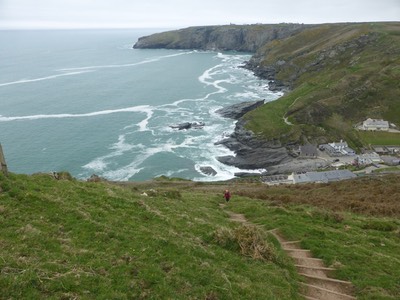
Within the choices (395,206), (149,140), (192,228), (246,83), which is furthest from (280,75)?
(192,228)

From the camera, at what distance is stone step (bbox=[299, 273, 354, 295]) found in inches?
616

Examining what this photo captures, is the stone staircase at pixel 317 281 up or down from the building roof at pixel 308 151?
up

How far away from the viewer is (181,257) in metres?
14.8

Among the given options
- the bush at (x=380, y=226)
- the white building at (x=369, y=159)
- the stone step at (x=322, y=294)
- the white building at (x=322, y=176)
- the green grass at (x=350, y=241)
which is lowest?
the white building at (x=369, y=159)

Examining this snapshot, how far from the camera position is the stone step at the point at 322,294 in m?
15.1

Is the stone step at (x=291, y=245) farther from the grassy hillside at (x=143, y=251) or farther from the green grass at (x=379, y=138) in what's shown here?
the green grass at (x=379, y=138)

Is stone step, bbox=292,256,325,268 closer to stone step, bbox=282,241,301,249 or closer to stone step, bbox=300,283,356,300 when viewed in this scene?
stone step, bbox=282,241,301,249

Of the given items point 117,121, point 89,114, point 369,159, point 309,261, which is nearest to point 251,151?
point 369,159

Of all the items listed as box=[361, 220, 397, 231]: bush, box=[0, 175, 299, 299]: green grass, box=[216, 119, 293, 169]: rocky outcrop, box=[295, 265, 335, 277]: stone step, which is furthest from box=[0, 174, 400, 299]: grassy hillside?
box=[216, 119, 293, 169]: rocky outcrop

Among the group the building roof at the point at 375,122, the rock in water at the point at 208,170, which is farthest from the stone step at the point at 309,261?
the building roof at the point at 375,122

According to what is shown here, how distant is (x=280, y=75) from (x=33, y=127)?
408ft

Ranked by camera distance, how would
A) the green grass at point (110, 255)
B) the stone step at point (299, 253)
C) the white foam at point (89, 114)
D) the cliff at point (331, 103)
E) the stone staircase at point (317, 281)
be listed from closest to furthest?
the green grass at point (110, 255) < the stone staircase at point (317, 281) < the stone step at point (299, 253) < the cliff at point (331, 103) < the white foam at point (89, 114)

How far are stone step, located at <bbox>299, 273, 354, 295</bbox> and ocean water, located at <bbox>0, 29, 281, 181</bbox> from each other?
65960 millimetres

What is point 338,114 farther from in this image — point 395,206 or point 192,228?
point 192,228
